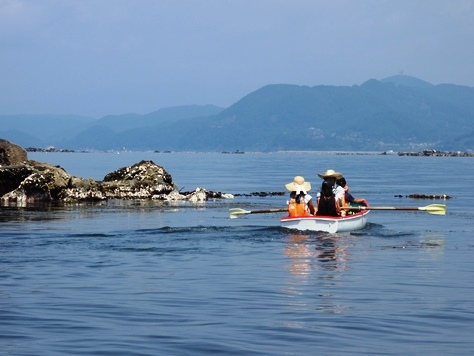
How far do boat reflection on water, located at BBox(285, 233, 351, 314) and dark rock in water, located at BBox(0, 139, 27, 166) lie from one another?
27.1 m

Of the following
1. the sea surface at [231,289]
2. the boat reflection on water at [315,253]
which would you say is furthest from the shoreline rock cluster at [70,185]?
the boat reflection on water at [315,253]

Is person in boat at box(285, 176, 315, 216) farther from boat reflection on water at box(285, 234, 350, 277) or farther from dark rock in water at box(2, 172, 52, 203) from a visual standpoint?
dark rock in water at box(2, 172, 52, 203)

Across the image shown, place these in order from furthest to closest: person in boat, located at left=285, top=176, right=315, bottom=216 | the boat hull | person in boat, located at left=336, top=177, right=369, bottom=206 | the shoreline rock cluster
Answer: the shoreline rock cluster → person in boat, located at left=336, top=177, right=369, bottom=206 → person in boat, located at left=285, top=176, right=315, bottom=216 → the boat hull

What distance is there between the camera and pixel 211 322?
15977 millimetres

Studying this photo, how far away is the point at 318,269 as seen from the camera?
76.2 feet

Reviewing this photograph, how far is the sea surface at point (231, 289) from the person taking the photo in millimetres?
14594

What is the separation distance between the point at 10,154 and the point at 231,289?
120 ft

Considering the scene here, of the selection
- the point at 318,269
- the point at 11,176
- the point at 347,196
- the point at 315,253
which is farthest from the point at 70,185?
the point at 318,269

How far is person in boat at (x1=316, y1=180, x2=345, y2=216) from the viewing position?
104 ft

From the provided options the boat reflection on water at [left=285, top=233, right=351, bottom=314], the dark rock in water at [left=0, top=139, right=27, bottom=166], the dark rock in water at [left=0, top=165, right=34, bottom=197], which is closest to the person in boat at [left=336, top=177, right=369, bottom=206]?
the boat reflection on water at [left=285, top=233, right=351, bottom=314]

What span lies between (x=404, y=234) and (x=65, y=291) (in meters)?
16.2

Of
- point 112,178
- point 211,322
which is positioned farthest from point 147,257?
point 112,178

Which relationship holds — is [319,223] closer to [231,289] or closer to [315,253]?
[315,253]

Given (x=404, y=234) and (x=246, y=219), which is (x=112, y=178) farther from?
(x=404, y=234)
